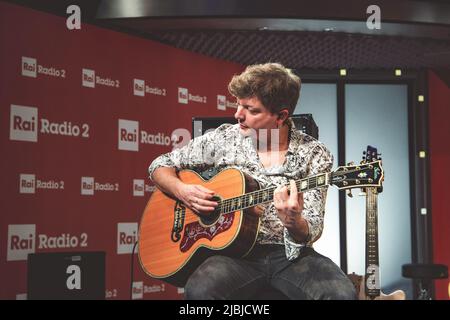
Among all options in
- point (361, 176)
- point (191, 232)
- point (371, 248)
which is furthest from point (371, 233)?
point (191, 232)

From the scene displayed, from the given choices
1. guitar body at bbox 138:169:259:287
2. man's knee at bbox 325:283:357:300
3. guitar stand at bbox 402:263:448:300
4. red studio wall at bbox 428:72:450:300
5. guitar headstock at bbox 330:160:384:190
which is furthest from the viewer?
red studio wall at bbox 428:72:450:300

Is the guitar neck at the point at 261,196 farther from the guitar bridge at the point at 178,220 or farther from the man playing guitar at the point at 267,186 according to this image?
the guitar bridge at the point at 178,220

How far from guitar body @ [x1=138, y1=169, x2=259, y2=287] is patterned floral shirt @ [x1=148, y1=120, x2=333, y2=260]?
0.17ft

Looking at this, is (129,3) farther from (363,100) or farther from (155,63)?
(363,100)

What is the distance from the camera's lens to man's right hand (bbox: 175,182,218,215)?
256cm

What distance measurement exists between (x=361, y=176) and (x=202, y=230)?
676mm

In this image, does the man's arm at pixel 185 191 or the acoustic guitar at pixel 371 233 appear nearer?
the acoustic guitar at pixel 371 233

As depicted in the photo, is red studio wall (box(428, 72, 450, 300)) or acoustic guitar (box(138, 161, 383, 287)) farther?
red studio wall (box(428, 72, 450, 300))

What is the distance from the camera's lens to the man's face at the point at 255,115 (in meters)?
2.52

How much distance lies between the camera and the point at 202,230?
101 inches

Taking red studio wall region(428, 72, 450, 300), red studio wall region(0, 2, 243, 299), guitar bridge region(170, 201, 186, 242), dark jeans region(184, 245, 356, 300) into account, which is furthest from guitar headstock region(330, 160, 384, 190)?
A: red studio wall region(428, 72, 450, 300)

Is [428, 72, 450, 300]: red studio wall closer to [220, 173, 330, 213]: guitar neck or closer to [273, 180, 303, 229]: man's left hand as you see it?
[220, 173, 330, 213]: guitar neck

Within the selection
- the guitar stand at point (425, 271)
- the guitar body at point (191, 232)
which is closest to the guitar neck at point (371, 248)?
the guitar body at point (191, 232)

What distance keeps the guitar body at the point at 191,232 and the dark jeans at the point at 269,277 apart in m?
0.08
